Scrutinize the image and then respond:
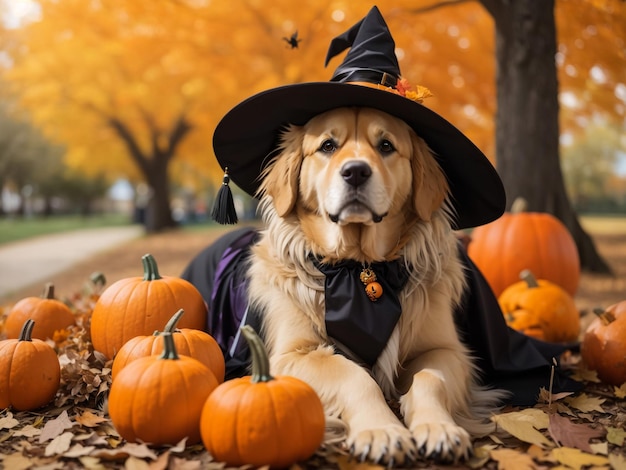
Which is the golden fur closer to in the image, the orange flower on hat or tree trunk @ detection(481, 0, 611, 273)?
the orange flower on hat

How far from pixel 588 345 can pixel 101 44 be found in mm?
12743

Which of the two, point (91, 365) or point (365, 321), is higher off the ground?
point (365, 321)

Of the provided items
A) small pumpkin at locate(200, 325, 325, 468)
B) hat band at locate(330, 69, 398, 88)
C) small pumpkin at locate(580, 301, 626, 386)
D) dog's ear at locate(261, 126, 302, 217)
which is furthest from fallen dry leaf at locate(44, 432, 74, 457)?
small pumpkin at locate(580, 301, 626, 386)

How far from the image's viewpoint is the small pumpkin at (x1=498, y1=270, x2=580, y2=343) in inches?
163

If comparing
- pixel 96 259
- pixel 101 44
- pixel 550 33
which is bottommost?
pixel 96 259

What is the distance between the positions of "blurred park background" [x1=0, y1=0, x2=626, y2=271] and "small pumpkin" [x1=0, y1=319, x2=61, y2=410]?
240 centimetres

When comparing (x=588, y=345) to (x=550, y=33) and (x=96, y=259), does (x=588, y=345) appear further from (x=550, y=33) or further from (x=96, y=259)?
(x=96, y=259)

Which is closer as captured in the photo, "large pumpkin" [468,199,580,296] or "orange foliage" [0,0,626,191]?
"large pumpkin" [468,199,580,296]

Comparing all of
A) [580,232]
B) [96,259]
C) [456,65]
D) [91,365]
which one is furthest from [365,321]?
[96,259]

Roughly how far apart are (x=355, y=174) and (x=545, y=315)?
230 cm

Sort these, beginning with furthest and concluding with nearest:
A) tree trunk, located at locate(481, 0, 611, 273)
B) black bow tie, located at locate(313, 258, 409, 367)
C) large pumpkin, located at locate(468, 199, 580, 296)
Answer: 1. tree trunk, located at locate(481, 0, 611, 273)
2. large pumpkin, located at locate(468, 199, 580, 296)
3. black bow tie, located at locate(313, 258, 409, 367)

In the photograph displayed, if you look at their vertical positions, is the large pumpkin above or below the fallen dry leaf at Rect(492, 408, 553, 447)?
above

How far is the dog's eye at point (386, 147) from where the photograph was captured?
2824 mm

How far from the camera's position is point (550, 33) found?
666 cm
